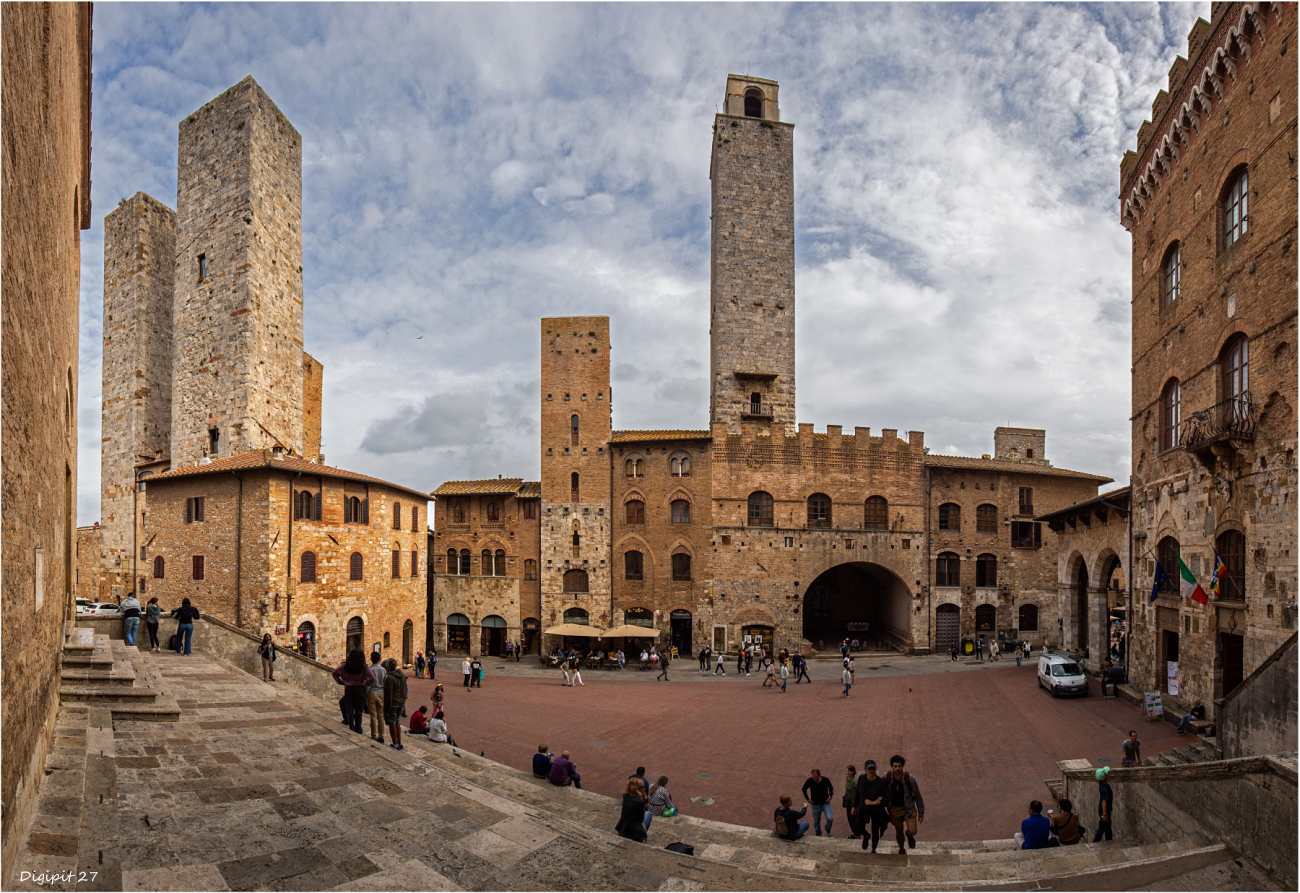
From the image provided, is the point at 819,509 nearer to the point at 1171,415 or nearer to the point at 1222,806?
the point at 1171,415

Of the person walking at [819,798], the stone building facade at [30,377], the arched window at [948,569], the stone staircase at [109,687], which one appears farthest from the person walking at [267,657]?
the arched window at [948,569]

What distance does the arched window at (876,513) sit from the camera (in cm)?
3475

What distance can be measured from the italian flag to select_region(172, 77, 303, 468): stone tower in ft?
104

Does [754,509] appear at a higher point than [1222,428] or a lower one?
lower

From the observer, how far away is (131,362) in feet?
103

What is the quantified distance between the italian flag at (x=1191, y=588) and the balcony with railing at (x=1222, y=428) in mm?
2766

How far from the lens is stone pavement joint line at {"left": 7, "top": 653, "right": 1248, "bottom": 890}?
19.6 feet

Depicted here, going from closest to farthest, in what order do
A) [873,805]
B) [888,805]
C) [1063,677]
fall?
[873,805] → [888,805] → [1063,677]

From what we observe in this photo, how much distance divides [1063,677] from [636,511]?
20.0m

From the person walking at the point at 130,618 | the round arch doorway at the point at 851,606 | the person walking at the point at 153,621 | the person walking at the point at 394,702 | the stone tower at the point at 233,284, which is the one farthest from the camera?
the round arch doorway at the point at 851,606

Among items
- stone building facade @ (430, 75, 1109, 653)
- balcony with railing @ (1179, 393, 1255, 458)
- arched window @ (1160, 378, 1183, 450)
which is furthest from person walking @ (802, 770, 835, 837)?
Answer: stone building facade @ (430, 75, 1109, 653)

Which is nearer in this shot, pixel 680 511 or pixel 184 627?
pixel 184 627

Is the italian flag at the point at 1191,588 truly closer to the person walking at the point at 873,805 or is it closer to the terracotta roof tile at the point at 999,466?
the person walking at the point at 873,805

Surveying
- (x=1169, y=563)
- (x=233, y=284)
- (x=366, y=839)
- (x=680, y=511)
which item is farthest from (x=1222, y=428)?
(x=233, y=284)
